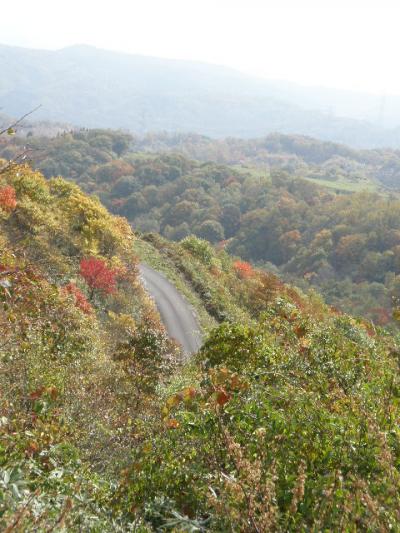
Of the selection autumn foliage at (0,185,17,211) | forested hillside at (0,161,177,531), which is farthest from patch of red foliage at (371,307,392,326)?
autumn foliage at (0,185,17,211)

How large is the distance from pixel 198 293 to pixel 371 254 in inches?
2636

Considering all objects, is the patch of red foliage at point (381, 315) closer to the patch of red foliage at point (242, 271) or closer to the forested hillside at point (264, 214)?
the forested hillside at point (264, 214)

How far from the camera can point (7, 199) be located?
3203cm

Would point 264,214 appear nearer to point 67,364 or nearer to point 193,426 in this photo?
point 67,364

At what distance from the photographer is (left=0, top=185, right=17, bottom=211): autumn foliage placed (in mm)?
31492

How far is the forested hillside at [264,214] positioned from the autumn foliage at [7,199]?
4890 cm

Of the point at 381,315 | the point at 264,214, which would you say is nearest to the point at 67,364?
the point at 381,315

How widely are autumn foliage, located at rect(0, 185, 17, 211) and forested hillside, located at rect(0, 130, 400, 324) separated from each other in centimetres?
4890

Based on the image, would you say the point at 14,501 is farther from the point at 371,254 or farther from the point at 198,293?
the point at 371,254

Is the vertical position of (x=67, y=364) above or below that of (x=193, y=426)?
below

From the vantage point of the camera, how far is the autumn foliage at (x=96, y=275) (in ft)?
107

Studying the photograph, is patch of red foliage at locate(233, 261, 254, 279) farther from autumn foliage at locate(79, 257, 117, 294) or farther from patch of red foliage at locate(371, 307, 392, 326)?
autumn foliage at locate(79, 257, 117, 294)

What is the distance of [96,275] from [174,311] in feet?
30.6

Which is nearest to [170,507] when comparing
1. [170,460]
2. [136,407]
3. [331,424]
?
[170,460]
